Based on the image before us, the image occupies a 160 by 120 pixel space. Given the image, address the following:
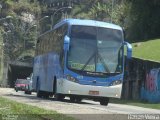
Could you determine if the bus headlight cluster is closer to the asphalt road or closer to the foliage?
the asphalt road

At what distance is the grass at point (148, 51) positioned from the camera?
51281 mm

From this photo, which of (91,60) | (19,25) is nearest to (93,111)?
(91,60)

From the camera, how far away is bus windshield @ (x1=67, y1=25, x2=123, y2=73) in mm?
29359

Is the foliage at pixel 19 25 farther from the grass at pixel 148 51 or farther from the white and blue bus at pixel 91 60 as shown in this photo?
the white and blue bus at pixel 91 60

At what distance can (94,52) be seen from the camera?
29.4 m

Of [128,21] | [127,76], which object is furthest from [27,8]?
[127,76]

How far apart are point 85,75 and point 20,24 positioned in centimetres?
10174

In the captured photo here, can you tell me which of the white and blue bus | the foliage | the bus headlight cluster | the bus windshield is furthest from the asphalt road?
the foliage

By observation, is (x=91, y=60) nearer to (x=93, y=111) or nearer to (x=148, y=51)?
(x=93, y=111)

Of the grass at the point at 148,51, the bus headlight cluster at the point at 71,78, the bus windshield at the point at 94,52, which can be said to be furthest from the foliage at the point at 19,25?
the bus headlight cluster at the point at 71,78

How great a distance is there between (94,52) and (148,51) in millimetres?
27017

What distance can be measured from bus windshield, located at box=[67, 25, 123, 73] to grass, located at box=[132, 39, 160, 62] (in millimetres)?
19221

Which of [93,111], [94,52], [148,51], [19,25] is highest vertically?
[19,25]

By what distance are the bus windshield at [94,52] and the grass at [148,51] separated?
19.2 m
